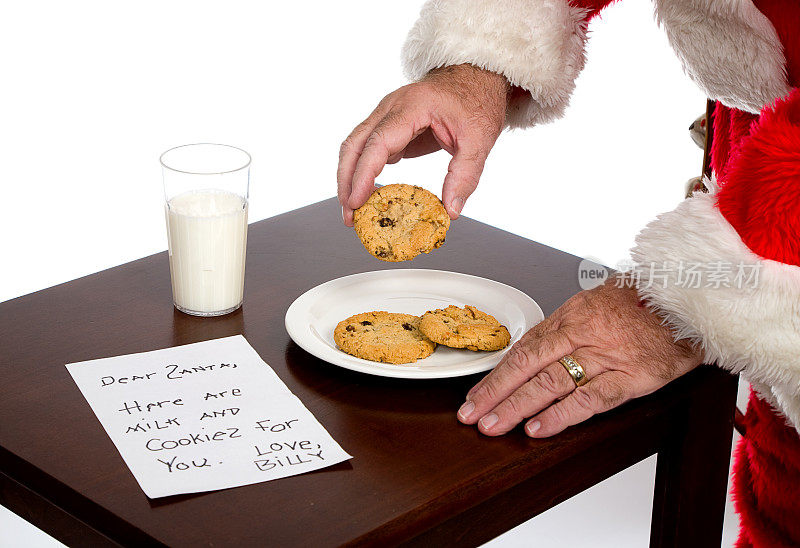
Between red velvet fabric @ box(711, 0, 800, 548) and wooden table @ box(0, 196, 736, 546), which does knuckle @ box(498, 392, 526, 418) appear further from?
red velvet fabric @ box(711, 0, 800, 548)

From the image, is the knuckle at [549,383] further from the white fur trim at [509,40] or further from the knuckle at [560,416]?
the white fur trim at [509,40]

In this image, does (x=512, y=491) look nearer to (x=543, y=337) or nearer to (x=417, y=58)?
(x=543, y=337)

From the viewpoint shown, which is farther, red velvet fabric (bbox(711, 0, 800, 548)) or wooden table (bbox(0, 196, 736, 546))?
red velvet fabric (bbox(711, 0, 800, 548))

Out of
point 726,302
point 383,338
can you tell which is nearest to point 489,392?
point 383,338

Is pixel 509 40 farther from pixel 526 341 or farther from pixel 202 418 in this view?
pixel 202 418

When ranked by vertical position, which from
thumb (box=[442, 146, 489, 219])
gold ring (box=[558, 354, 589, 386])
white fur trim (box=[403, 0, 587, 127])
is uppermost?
white fur trim (box=[403, 0, 587, 127])

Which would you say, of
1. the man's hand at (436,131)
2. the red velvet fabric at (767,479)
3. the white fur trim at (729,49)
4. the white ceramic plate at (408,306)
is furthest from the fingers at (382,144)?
the red velvet fabric at (767,479)

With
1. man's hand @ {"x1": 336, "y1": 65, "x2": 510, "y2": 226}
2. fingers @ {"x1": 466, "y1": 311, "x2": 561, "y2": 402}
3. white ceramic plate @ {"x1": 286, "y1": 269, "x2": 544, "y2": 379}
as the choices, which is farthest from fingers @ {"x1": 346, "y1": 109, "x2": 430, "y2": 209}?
fingers @ {"x1": 466, "y1": 311, "x2": 561, "y2": 402}
